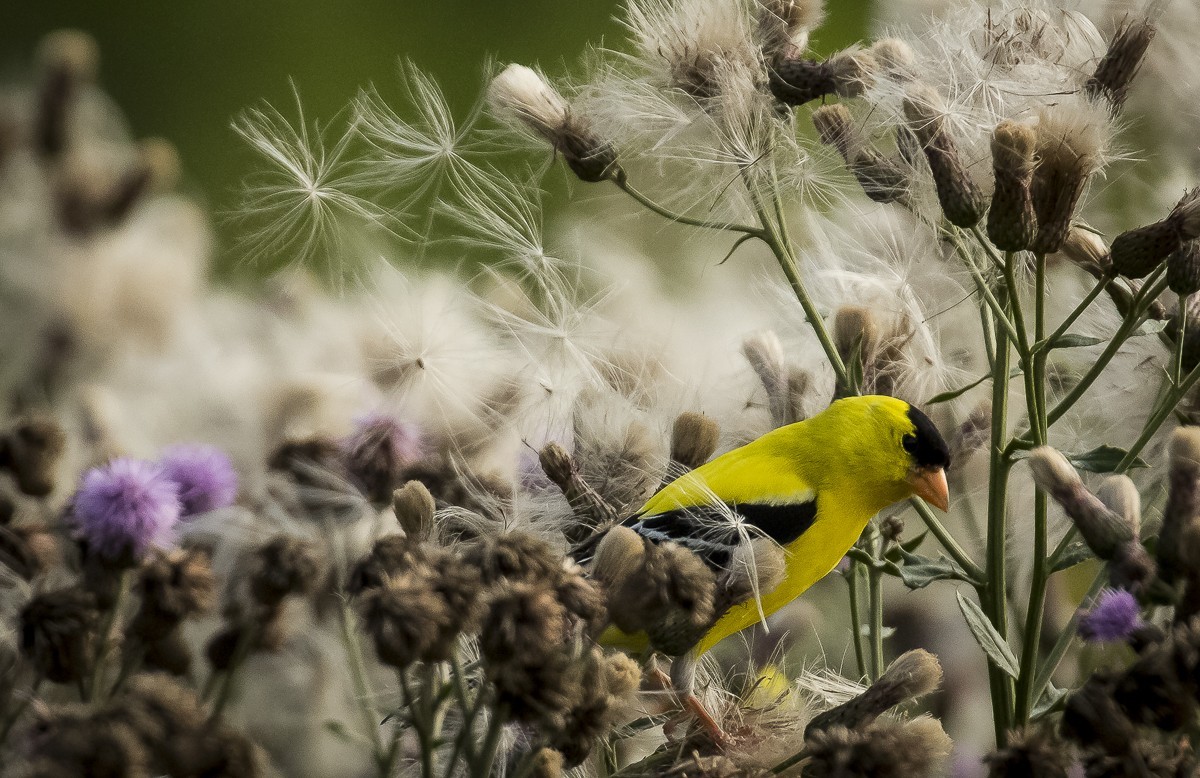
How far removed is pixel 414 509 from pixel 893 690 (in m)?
0.42

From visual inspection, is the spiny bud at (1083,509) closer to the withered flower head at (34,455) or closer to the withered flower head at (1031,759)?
the withered flower head at (1031,759)

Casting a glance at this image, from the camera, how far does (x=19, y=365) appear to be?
1.58 metres

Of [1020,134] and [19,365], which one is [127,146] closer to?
[19,365]

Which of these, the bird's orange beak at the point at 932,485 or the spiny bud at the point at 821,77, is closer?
the spiny bud at the point at 821,77

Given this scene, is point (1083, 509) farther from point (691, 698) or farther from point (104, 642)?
point (104, 642)

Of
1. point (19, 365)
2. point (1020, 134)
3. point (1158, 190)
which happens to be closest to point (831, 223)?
point (1158, 190)

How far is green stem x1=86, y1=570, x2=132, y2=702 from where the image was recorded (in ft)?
3.10

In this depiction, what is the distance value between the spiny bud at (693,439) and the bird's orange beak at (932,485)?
12.1 inches

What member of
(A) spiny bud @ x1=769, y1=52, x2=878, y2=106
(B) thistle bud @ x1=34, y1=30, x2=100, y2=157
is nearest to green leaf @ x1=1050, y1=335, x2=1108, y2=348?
(A) spiny bud @ x1=769, y1=52, x2=878, y2=106

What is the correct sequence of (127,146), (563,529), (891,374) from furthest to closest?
1. (127,146)
2. (891,374)
3. (563,529)

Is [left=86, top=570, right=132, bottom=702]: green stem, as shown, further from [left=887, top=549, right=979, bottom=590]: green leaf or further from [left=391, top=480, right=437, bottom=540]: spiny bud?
[left=887, top=549, right=979, bottom=590]: green leaf

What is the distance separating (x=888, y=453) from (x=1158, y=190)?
0.47 m

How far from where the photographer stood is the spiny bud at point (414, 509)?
1081mm

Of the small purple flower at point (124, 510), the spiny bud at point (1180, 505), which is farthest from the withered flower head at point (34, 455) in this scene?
the spiny bud at point (1180, 505)
